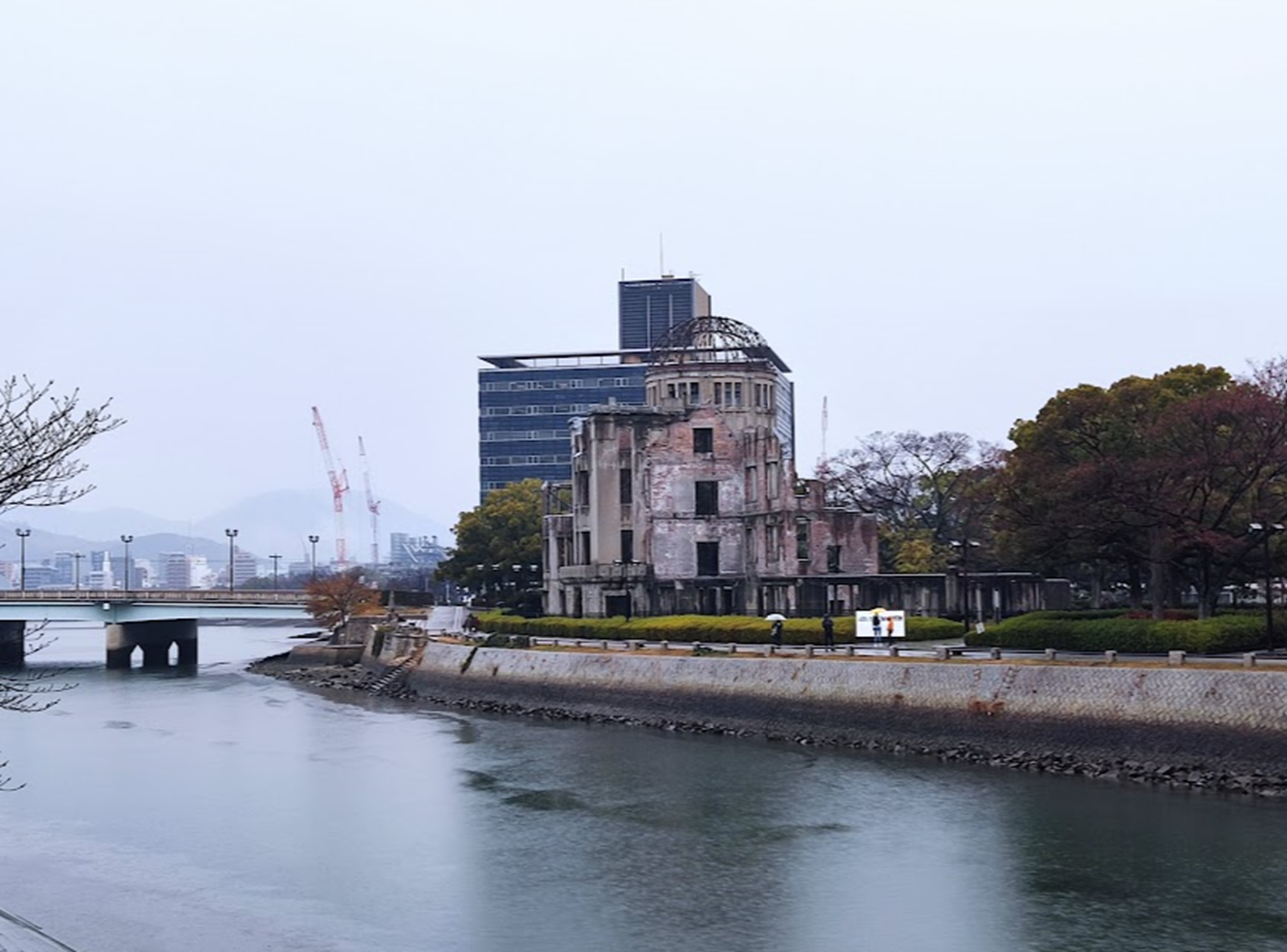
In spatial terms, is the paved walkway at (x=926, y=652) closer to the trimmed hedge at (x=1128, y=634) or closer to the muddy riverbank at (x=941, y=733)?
the trimmed hedge at (x=1128, y=634)

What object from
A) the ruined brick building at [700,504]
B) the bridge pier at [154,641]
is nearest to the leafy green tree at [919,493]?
the ruined brick building at [700,504]

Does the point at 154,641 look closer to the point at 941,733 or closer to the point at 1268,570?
the point at 941,733

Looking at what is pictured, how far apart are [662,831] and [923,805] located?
830 centimetres

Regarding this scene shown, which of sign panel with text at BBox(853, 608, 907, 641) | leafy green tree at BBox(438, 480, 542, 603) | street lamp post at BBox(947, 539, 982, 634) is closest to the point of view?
sign panel with text at BBox(853, 608, 907, 641)

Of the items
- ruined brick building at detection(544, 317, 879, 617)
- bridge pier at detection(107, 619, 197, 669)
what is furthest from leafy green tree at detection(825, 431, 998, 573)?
bridge pier at detection(107, 619, 197, 669)

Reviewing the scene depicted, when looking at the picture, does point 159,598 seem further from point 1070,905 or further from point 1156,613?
point 1070,905

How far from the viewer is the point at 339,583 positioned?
151125 millimetres

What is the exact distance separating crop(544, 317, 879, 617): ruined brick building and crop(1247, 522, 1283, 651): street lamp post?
123 feet

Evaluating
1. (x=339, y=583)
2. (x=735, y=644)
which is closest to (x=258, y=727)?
(x=735, y=644)

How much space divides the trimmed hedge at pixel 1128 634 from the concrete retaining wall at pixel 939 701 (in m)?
3.76

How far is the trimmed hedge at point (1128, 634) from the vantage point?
190 feet

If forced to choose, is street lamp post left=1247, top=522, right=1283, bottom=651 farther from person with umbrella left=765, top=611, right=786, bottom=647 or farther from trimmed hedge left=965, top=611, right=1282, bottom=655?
person with umbrella left=765, top=611, right=786, bottom=647

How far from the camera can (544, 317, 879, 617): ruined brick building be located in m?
98.2

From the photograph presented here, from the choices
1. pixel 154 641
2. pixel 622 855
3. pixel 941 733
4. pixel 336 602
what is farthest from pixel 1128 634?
pixel 154 641
